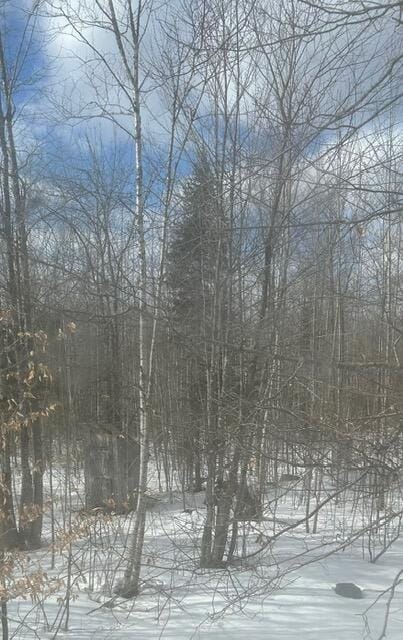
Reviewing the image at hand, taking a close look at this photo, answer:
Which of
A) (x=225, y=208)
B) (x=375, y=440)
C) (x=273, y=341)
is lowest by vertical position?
(x=375, y=440)

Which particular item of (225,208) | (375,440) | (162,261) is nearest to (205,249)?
(162,261)

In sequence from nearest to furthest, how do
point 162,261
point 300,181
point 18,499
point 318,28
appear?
point 318,28 < point 300,181 < point 162,261 < point 18,499

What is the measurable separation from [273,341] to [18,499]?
7.83 meters

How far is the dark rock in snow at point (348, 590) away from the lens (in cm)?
697

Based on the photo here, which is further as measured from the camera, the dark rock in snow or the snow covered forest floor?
the dark rock in snow

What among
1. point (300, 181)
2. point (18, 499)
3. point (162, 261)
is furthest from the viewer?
point (18, 499)

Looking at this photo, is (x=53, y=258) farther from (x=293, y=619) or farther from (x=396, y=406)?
(x=293, y=619)

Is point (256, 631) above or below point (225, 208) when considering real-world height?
below

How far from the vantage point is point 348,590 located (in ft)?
23.2

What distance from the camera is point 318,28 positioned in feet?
10.7

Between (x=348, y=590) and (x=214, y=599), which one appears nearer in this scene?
(x=214, y=599)

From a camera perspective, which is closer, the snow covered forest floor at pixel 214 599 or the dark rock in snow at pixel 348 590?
the snow covered forest floor at pixel 214 599

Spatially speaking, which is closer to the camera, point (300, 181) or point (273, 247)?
point (300, 181)

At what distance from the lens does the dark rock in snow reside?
22.9 ft
